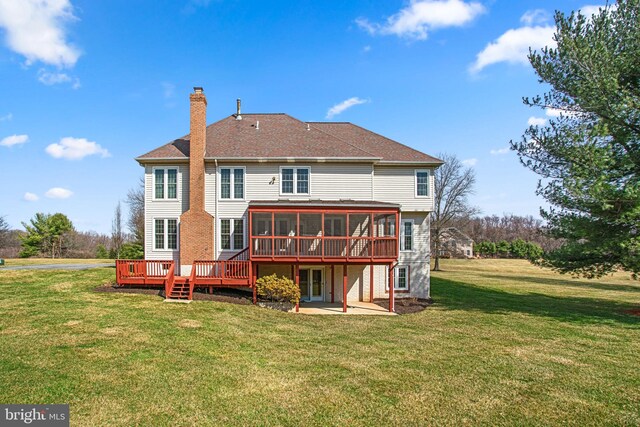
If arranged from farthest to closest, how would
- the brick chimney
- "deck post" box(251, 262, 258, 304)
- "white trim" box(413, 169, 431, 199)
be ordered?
1. "white trim" box(413, 169, 431, 199)
2. the brick chimney
3. "deck post" box(251, 262, 258, 304)

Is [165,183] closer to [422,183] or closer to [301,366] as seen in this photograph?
[422,183]

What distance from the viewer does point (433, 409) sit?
6.11 meters

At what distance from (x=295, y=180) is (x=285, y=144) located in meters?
2.28

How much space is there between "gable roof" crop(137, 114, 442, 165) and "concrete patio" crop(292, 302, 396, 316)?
23.8 ft

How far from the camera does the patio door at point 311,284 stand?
58.9 feet

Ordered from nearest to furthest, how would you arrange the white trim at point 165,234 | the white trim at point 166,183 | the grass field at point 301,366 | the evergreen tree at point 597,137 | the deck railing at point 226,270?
the grass field at point 301,366 → the evergreen tree at point 597,137 → the deck railing at point 226,270 → the white trim at point 165,234 → the white trim at point 166,183

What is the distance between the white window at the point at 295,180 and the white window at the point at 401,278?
21.9ft

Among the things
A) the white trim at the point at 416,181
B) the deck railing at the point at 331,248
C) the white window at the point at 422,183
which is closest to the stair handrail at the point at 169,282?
the deck railing at the point at 331,248

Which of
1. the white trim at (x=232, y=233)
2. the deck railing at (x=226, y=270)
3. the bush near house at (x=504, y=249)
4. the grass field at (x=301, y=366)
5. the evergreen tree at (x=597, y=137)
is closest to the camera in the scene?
the grass field at (x=301, y=366)

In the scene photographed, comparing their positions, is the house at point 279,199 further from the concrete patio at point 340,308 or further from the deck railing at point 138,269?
the concrete patio at point 340,308

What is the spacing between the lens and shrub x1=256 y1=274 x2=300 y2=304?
50.0 ft

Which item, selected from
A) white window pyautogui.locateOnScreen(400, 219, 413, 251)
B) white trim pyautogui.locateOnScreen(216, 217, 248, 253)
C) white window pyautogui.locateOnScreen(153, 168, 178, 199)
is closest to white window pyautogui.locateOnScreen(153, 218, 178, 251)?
white window pyautogui.locateOnScreen(153, 168, 178, 199)

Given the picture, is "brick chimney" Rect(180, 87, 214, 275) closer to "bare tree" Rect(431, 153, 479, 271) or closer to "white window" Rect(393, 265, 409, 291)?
"white window" Rect(393, 265, 409, 291)

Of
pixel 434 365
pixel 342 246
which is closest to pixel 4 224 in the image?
pixel 342 246
